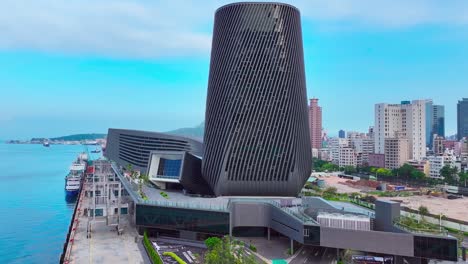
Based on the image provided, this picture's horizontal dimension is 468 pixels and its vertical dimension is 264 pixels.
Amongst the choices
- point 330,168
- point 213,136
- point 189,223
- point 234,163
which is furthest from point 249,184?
point 330,168

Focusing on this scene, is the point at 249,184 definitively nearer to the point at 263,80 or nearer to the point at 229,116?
the point at 229,116

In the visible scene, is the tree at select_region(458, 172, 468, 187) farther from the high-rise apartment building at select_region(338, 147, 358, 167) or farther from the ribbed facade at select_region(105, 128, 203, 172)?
the ribbed facade at select_region(105, 128, 203, 172)

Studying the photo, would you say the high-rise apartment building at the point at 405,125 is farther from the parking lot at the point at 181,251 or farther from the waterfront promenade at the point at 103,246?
the waterfront promenade at the point at 103,246

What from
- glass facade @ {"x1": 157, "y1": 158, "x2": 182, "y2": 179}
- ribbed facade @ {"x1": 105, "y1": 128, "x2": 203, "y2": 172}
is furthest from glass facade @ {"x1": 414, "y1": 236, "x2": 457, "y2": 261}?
ribbed facade @ {"x1": 105, "y1": 128, "x2": 203, "y2": 172}

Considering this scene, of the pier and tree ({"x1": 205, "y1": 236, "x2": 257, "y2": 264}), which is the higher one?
tree ({"x1": 205, "y1": 236, "x2": 257, "y2": 264})

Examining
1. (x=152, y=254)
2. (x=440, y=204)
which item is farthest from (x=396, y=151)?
(x=152, y=254)

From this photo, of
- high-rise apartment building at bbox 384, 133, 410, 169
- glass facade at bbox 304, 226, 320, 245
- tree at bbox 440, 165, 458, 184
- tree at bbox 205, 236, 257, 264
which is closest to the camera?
tree at bbox 205, 236, 257, 264

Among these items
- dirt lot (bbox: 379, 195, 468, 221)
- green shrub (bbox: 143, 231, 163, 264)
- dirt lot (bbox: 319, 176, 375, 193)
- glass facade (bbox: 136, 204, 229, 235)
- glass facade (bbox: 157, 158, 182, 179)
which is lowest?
dirt lot (bbox: 379, 195, 468, 221)
